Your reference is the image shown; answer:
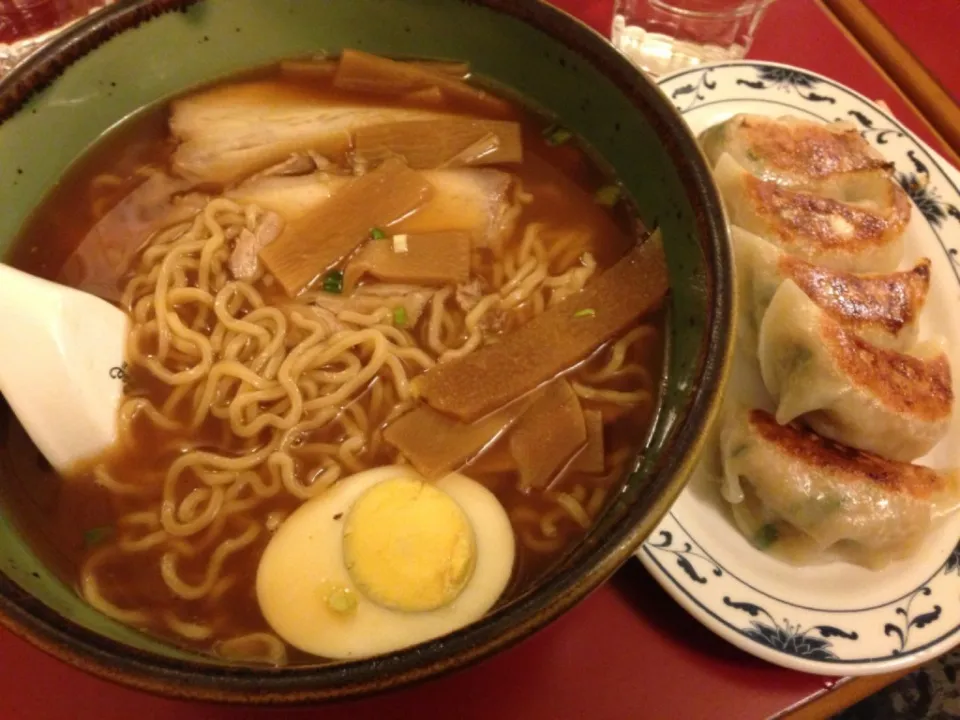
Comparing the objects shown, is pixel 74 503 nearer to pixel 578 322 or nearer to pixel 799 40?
pixel 578 322

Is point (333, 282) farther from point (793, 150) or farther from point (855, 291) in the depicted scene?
point (793, 150)

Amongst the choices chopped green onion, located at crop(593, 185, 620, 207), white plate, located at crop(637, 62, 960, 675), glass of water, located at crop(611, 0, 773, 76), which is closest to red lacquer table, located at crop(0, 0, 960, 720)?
white plate, located at crop(637, 62, 960, 675)

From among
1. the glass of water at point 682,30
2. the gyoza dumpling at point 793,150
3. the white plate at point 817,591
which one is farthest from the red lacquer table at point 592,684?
the glass of water at point 682,30

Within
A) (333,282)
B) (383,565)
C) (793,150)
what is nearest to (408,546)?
(383,565)

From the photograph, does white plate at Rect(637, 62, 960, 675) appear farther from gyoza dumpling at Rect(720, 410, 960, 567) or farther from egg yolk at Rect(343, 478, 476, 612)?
egg yolk at Rect(343, 478, 476, 612)

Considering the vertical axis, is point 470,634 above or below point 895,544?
above

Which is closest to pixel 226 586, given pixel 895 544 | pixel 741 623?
pixel 741 623
